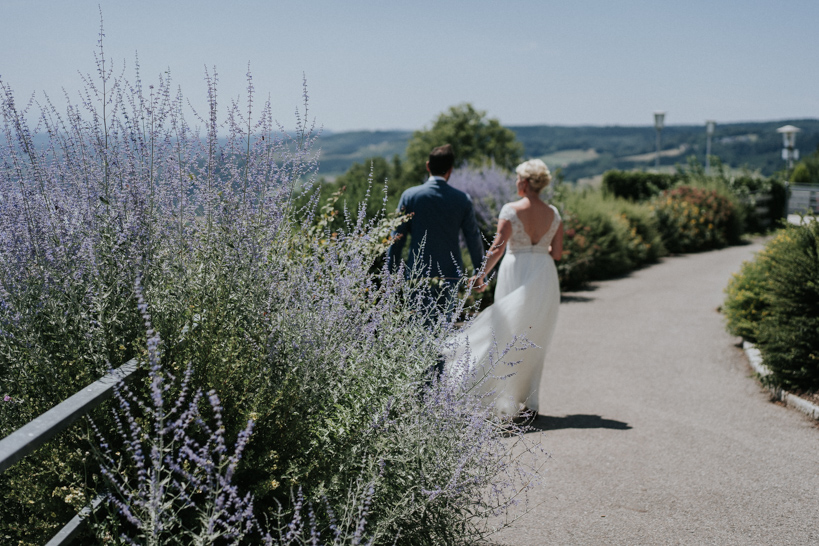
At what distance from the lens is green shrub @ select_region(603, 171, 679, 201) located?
78.0ft

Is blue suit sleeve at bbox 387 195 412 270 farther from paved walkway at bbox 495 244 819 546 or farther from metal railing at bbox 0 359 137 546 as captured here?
metal railing at bbox 0 359 137 546

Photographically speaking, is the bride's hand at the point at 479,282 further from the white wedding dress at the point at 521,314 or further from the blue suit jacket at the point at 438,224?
the white wedding dress at the point at 521,314

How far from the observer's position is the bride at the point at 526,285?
5.59 m

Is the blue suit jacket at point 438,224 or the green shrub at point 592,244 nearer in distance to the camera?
the blue suit jacket at point 438,224

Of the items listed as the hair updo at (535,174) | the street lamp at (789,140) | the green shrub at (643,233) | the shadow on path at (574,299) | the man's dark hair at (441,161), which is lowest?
the shadow on path at (574,299)

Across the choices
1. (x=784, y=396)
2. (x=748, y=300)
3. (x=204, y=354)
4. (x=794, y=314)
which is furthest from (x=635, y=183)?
(x=204, y=354)

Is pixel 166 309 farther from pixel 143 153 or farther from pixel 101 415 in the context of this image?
pixel 143 153

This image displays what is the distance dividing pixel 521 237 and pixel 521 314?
697 millimetres

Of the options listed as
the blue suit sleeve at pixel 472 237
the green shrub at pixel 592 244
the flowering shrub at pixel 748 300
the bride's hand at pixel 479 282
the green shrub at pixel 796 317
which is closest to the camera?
the bride's hand at pixel 479 282

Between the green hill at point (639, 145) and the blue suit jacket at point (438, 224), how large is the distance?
254ft

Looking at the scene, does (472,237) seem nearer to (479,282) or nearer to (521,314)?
(521,314)

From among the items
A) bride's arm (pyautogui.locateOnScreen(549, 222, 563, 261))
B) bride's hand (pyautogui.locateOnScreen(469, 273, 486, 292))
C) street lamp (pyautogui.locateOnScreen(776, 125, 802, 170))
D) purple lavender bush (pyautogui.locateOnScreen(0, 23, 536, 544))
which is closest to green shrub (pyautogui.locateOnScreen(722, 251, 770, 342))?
bride's arm (pyautogui.locateOnScreen(549, 222, 563, 261))

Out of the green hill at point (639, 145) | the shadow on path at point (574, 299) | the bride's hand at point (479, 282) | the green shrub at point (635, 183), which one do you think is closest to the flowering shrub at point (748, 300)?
the shadow on path at point (574, 299)

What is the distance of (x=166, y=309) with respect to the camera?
8.81ft
